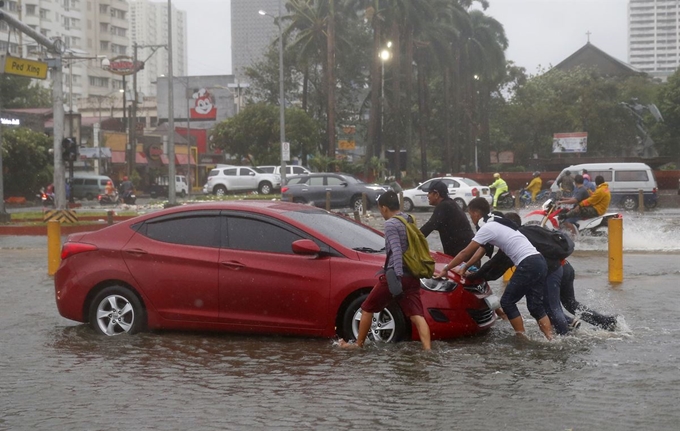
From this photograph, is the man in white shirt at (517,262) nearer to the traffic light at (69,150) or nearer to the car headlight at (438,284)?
the car headlight at (438,284)

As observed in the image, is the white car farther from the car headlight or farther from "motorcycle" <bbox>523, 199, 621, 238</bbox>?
the car headlight

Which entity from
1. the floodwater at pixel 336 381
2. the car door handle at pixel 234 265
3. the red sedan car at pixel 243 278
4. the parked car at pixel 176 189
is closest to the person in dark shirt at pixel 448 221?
the red sedan car at pixel 243 278

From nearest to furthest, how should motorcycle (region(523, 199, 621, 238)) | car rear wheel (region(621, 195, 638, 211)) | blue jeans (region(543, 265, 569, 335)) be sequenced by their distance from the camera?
blue jeans (region(543, 265, 569, 335)) < motorcycle (region(523, 199, 621, 238)) < car rear wheel (region(621, 195, 638, 211))

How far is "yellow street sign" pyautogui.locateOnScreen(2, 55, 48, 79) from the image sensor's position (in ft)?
85.3

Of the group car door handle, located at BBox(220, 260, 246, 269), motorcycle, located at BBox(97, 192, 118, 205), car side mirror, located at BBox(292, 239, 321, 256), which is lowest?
motorcycle, located at BBox(97, 192, 118, 205)

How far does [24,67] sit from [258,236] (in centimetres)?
1913

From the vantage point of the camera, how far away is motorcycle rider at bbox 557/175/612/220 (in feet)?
65.2

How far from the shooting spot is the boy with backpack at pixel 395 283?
8.57 metres

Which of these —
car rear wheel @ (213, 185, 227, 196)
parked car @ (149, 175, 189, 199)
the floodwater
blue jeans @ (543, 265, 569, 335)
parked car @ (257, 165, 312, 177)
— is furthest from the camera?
parked car @ (149, 175, 189, 199)

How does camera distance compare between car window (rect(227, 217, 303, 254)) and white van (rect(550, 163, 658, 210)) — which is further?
white van (rect(550, 163, 658, 210))

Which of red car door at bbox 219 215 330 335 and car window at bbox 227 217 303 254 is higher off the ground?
car window at bbox 227 217 303 254

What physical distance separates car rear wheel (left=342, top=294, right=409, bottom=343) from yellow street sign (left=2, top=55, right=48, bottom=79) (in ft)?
63.2

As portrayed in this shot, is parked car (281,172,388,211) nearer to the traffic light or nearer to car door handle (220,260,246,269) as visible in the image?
the traffic light

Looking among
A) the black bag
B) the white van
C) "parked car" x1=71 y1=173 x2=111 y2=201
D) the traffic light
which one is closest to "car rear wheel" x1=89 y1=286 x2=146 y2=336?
the black bag
